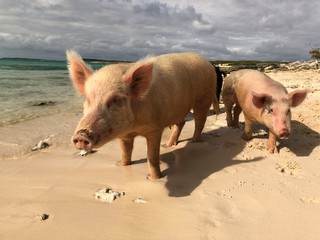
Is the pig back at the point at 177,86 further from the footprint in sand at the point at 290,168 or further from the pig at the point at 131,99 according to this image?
the footprint in sand at the point at 290,168

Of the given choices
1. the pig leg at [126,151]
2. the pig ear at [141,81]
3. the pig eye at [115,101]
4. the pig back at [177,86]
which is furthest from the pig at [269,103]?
the pig eye at [115,101]

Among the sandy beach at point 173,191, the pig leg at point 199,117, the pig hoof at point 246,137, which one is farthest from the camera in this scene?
the pig leg at point 199,117

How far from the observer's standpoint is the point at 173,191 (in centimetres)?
468

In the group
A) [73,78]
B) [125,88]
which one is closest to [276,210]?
[125,88]

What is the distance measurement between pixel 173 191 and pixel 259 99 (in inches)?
107

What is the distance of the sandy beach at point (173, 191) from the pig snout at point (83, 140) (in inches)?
29.8

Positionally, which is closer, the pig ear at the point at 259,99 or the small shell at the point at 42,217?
the small shell at the point at 42,217

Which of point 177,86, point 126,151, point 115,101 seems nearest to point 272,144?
point 177,86

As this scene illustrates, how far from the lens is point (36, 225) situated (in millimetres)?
3588

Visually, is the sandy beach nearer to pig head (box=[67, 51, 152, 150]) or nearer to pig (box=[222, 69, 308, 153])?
pig (box=[222, 69, 308, 153])

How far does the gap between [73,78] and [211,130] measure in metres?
4.17

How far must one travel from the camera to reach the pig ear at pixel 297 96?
20.6 feet

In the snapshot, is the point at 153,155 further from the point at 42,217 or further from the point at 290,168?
the point at 290,168

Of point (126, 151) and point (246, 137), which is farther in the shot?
point (246, 137)
